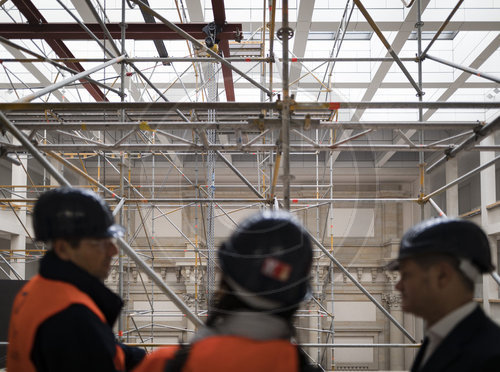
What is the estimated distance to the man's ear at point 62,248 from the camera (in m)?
1.89

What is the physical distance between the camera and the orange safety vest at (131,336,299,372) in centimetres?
114

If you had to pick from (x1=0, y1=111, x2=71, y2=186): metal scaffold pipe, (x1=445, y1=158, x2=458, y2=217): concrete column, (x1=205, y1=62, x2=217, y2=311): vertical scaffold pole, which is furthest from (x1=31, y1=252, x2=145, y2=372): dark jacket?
(x1=445, y1=158, x2=458, y2=217): concrete column

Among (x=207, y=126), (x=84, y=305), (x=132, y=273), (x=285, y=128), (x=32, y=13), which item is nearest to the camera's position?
(x=84, y=305)

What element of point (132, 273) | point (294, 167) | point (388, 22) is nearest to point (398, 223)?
point (294, 167)

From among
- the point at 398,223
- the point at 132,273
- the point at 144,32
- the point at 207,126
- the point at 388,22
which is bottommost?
the point at 132,273

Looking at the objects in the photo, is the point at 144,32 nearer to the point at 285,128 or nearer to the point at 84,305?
the point at 285,128

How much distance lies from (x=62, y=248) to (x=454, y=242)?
1.37 metres

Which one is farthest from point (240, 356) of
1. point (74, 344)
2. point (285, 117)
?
point (285, 117)

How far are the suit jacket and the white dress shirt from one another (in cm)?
2

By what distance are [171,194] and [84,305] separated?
17.1 meters

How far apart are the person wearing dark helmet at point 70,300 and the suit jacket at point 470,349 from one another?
1.01 metres

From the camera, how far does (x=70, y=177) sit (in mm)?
17734

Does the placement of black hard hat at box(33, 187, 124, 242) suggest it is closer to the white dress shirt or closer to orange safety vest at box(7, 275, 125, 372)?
orange safety vest at box(7, 275, 125, 372)

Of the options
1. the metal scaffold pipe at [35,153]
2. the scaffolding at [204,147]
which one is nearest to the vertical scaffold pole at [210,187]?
the scaffolding at [204,147]
